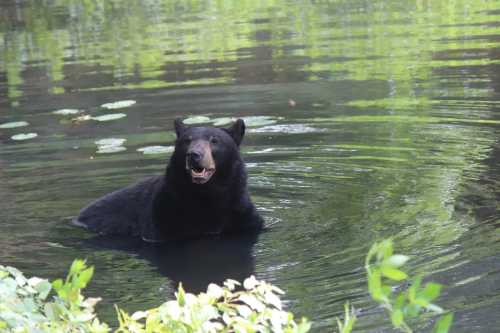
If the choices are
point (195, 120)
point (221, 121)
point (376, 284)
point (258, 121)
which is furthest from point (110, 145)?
point (376, 284)

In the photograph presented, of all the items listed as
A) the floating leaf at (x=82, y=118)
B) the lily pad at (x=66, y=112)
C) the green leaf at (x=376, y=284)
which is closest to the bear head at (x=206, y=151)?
the green leaf at (x=376, y=284)

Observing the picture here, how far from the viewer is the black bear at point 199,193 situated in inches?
326

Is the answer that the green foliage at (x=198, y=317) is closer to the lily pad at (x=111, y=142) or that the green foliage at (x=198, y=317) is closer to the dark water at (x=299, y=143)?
the dark water at (x=299, y=143)

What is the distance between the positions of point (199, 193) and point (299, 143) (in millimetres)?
3520

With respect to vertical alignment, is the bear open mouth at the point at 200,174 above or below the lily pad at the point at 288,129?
above

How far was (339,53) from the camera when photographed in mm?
18391

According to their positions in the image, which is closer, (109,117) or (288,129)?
(288,129)

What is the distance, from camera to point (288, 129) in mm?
12703

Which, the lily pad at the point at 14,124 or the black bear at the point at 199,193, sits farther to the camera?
the lily pad at the point at 14,124

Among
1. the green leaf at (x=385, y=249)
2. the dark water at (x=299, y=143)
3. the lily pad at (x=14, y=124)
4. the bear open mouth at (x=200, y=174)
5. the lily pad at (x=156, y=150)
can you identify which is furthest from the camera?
the lily pad at (x=14, y=124)

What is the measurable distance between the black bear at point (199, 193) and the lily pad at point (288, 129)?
379 cm

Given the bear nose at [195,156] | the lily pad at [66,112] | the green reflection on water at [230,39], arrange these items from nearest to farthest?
the bear nose at [195,156] → the lily pad at [66,112] → the green reflection on water at [230,39]

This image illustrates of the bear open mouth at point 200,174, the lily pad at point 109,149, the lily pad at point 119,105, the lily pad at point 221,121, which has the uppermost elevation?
the bear open mouth at point 200,174

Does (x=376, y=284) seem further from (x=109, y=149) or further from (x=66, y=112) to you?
(x=66, y=112)
